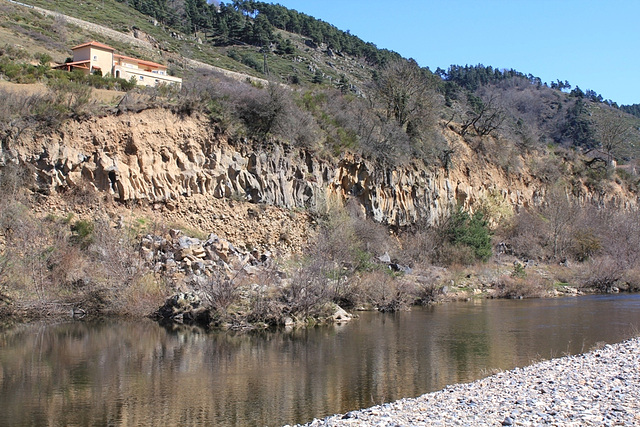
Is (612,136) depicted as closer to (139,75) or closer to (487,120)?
(487,120)

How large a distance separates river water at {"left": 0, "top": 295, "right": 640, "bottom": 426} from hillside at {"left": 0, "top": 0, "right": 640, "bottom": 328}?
2794 millimetres

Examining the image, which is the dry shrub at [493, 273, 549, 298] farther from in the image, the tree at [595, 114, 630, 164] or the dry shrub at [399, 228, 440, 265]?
the tree at [595, 114, 630, 164]

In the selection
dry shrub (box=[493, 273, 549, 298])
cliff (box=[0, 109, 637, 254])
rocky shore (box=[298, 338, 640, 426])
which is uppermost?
cliff (box=[0, 109, 637, 254])

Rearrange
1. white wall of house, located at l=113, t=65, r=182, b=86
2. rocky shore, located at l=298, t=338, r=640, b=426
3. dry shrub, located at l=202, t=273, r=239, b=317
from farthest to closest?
white wall of house, located at l=113, t=65, r=182, b=86
dry shrub, located at l=202, t=273, r=239, b=317
rocky shore, located at l=298, t=338, r=640, b=426

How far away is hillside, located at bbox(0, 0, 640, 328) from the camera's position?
1075 inches

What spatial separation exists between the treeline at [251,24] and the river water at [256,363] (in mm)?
72513

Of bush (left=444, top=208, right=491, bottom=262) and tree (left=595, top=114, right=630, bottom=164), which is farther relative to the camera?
tree (left=595, top=114, right=630, bottom=164)

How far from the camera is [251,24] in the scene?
314 feet

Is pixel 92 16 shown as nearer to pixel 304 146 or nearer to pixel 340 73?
pixel 340 73

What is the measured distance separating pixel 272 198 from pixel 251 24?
211 ft

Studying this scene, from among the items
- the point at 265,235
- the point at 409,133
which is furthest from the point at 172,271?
the point at 409,133

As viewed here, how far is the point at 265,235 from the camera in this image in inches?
1458

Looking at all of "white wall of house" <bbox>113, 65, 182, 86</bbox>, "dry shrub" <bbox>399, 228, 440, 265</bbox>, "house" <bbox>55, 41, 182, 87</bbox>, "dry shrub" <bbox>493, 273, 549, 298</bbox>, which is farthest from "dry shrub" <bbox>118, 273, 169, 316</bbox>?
"white wall of house" <bbox>113, 65, 182, 86</bbox>

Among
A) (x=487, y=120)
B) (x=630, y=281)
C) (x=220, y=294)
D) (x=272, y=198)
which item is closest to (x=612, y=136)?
(x=487, y=120)
